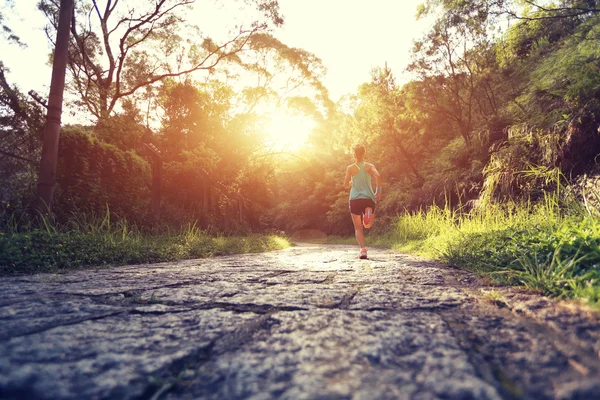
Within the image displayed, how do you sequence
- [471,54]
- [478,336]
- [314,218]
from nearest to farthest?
[478,336] → [471,54] → [314,218]

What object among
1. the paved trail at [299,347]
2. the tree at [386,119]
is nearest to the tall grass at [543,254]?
the paved trail at [299,347]

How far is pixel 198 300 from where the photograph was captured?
6.88ft

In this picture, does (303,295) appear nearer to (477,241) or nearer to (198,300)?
(198,300)

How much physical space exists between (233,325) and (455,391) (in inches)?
38.1

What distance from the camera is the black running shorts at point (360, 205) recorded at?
609cm

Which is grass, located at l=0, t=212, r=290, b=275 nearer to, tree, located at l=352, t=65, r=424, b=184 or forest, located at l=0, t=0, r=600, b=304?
forest, located at l=0, t=0, r=600, b=304

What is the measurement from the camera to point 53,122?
608 cm

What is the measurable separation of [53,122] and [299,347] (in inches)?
273

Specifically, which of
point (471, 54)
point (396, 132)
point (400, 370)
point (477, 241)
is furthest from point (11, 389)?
point (396, 132)

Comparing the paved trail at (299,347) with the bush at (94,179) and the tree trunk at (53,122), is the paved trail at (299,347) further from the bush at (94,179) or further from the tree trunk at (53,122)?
the bush at (94,179)

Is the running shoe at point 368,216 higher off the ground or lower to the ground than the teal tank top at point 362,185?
lower

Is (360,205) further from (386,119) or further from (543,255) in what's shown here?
(386,119)

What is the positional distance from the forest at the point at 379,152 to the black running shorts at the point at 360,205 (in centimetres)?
129

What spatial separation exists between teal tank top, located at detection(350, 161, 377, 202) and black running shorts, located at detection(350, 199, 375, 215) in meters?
0.06
